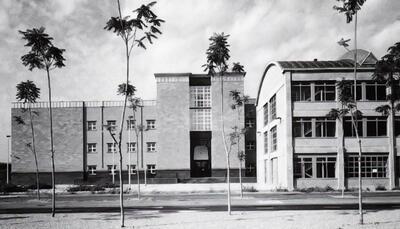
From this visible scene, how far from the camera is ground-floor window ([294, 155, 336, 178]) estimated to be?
3825 centimetres

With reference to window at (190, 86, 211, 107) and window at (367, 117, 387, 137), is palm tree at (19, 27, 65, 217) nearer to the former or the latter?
window at (367, 117, 387, 137)

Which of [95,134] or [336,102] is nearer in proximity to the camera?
[336,102]

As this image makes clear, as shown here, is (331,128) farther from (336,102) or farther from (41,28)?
(41,28)

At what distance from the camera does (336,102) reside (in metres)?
38.9

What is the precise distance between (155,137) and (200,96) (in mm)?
9210

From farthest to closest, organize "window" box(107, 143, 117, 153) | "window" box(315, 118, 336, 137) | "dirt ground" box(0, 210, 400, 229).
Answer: "window" box(107, 143, 117, 153) → "window" box(315, 118, 336, 137) → "dirt ground" box(0, 210, 400, 229)

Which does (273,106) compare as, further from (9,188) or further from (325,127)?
(9,188)

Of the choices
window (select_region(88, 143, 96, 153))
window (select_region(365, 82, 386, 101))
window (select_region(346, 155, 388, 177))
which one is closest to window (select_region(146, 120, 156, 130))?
window (select_region(88, 143, 96, 153))

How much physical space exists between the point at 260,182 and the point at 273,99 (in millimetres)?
12994

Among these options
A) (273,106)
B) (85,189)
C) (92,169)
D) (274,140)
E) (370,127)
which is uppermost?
(273,106)

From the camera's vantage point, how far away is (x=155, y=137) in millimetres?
61719

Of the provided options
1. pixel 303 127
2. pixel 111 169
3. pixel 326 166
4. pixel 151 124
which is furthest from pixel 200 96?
pixel 326 166

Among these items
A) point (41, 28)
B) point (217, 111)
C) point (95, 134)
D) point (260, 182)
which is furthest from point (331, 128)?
point (95, 134)

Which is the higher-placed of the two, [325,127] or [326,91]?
[326,91]
